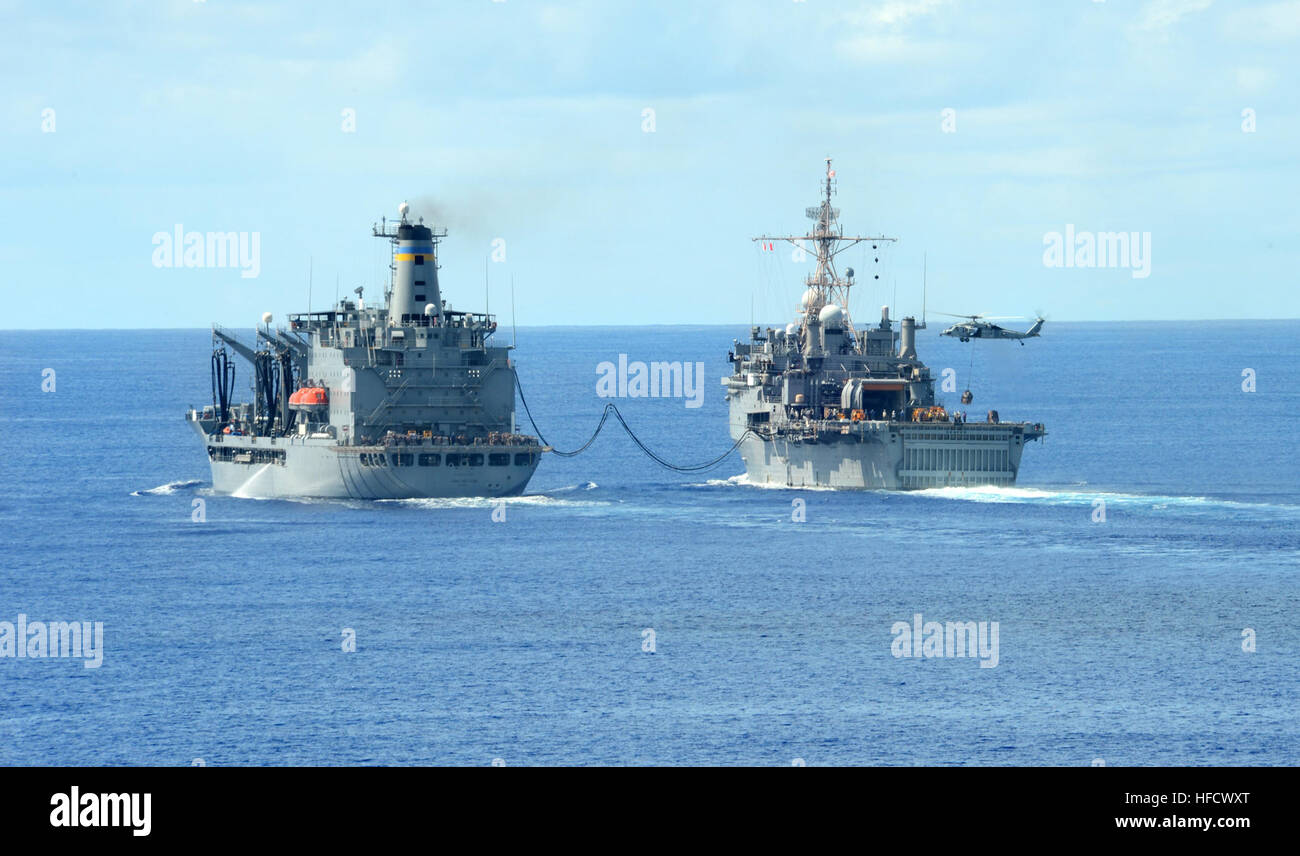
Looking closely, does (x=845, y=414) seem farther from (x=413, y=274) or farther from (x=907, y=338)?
(x=413, y=274)

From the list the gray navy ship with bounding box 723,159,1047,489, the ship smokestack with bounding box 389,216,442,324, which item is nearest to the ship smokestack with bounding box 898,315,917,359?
the gray navy ship with bounding box 723,159,1047,489

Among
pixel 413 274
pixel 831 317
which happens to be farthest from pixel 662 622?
pixel 831 317

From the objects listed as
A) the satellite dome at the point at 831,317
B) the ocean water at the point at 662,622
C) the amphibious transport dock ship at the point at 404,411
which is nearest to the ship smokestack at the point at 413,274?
the amphibious transport dock ship at the point at 404,411

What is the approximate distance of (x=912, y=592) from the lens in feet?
291

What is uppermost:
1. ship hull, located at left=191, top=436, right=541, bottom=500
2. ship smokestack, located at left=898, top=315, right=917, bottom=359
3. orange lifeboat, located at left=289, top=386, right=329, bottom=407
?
ship smokestack, located at left=898, top=315, right=917, bottom=359

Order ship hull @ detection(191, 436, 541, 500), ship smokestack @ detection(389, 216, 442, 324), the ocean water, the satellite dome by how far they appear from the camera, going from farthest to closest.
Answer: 1. the satellite dome
2. ship smokestack @ detection(389, 216, 442, 324)
3. ship hull @ detection(191, 436, 541, 500)
4. the ocean water

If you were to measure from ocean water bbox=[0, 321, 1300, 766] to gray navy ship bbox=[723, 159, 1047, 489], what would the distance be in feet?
7.41

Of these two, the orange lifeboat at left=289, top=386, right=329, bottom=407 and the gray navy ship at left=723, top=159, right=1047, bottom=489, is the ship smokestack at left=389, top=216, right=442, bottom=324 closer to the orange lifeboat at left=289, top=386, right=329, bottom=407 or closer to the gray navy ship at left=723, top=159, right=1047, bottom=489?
the orange lifeboat at left=289, top=386, right=329, bottom=407

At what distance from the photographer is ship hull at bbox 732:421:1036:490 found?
4742 inches

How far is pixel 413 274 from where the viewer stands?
12456cm

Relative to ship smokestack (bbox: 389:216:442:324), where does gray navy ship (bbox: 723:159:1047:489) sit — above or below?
below

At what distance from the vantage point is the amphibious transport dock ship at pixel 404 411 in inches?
4611

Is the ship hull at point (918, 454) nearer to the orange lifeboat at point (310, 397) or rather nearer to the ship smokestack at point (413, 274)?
the ship smokestack at point (413, 274)

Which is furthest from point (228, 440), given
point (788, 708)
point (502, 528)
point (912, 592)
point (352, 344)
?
point (788, 708)
